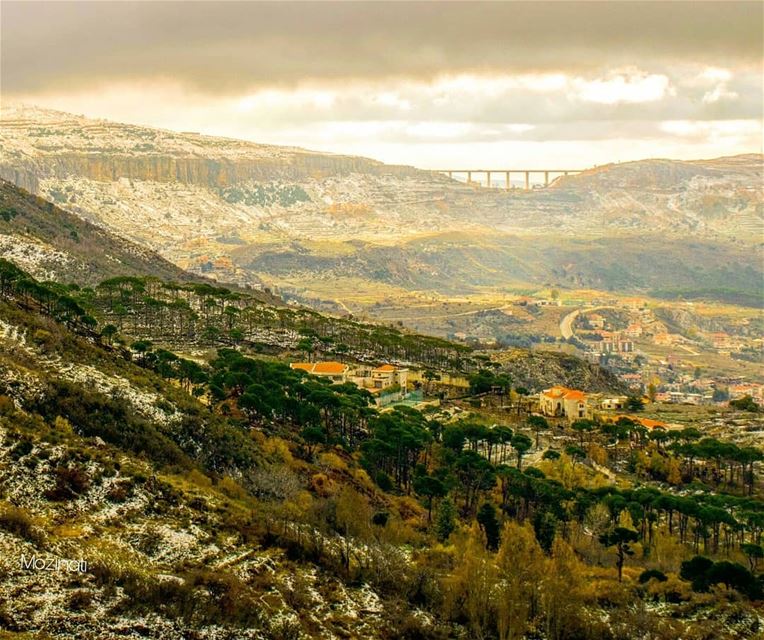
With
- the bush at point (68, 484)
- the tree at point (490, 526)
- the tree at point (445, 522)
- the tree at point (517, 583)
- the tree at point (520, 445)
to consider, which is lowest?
the tree at point (520, 445)

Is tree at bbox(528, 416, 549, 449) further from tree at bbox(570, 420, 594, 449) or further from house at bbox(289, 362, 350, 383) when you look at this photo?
house at bbox(289, 362, 350, 383)

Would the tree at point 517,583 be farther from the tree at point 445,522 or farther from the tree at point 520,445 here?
the tree at point 520,445

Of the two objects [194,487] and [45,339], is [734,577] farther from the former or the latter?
[45,339]

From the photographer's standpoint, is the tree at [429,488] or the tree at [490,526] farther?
the tree at [429,488]

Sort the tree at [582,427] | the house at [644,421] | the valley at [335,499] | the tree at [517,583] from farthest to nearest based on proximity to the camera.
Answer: the house at [644,421], the tree at [582,427], the tree at [517,583], the valley at [335,499]

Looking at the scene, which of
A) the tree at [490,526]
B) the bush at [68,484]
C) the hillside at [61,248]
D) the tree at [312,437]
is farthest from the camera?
the hillside at [61,248]

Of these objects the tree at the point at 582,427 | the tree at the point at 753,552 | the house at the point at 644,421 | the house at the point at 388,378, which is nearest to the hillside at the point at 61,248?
the house at the point at 388,378

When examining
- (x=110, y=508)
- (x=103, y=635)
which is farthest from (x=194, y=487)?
(x=103, y=635)

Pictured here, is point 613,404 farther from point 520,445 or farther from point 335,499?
point 335,499

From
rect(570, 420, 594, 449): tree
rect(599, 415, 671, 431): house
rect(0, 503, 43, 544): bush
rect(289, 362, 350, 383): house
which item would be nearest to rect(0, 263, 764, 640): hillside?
rect(0, 503, 43, 544): bush
